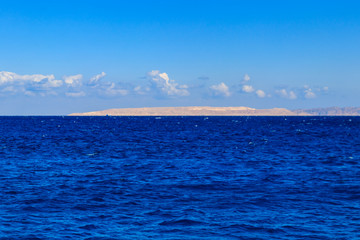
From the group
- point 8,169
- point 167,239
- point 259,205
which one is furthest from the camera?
point 8,169

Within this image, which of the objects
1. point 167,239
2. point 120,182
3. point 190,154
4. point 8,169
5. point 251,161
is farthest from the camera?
point 190,154

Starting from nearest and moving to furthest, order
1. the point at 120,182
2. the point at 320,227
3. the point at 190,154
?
the point at 320,227
the point at 120,182
the point at 190,154

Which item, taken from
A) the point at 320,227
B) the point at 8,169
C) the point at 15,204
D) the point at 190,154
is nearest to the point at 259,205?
the point at 320,227

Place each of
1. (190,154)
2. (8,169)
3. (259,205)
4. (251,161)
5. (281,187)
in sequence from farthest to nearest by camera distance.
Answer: (190,154) → (251,161) → (8,169) → (281,187) → (259,205)

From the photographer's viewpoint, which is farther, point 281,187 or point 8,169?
point 8,169

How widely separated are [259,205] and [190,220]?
16.1 feet

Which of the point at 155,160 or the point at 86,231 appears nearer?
the point at 86,231

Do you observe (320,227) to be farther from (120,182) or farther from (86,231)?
(120,182)

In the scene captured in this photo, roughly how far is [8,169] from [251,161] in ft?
77.0

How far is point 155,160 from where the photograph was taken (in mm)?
43219

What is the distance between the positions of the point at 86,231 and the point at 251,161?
27.2 meters

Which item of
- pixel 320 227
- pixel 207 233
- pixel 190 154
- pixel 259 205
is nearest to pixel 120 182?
pixel 259 205

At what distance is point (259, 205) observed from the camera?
865 inches

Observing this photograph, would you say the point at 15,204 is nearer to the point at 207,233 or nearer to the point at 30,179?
the point at 30,179
